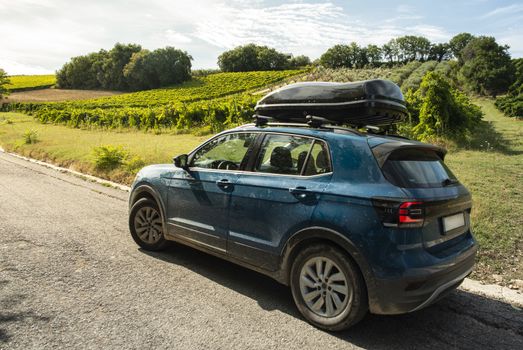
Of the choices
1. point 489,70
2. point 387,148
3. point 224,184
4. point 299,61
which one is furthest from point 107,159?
point 299,61

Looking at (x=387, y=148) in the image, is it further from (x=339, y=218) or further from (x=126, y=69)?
(x=126, y=69)

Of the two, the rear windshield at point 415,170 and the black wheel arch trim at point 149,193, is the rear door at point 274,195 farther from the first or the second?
the black wheel arch trim at point 149,193

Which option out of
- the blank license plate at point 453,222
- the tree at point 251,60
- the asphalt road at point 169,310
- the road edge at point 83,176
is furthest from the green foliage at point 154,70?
the blank license plate at point 453,222

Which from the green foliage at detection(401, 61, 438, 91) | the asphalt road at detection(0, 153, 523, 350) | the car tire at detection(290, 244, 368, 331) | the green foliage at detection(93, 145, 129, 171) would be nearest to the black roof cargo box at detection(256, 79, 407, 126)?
the car tire at detection(290, 244, 368, 331)

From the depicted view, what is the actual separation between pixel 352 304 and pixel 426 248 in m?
0.74

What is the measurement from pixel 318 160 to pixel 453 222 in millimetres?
1299

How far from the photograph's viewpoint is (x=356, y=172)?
324 cm

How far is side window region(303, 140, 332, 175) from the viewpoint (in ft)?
11.3

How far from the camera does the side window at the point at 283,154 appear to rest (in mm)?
3652

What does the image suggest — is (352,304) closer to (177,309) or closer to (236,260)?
(236,260)

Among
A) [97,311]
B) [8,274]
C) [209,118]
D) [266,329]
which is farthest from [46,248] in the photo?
[209,118]

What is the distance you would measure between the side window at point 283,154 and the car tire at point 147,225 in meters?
1.87

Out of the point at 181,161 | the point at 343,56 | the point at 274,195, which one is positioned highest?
the point at 343,56

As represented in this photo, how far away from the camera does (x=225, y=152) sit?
4.44 metres
